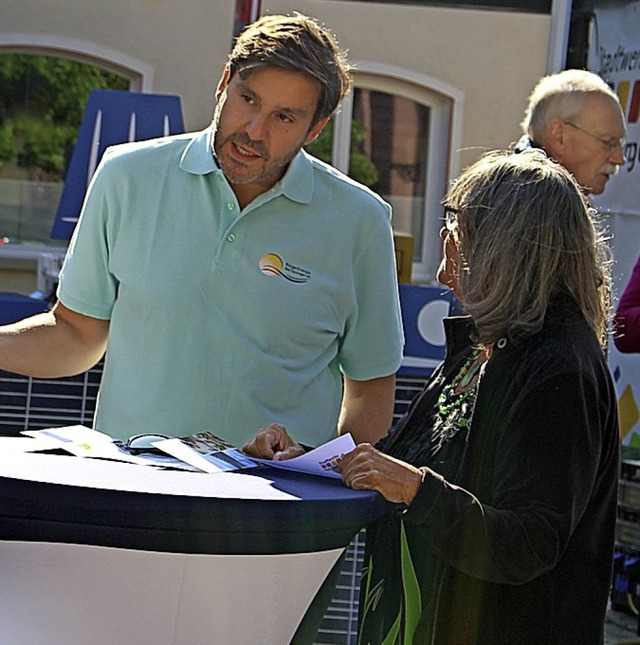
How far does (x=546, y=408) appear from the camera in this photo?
73.1 inches

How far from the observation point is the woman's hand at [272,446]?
207 centimetres

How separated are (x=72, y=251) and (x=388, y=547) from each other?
0.85m

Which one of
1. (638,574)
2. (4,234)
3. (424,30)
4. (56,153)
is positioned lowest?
(638,574)

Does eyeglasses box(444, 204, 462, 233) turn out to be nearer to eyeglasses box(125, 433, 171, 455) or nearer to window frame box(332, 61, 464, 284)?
eyeglasses box(125, 433, 171, 455)

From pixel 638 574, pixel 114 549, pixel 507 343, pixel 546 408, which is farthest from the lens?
pixel 638 574

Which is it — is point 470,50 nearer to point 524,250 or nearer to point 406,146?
point 406,146

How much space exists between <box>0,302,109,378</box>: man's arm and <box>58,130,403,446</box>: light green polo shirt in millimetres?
50

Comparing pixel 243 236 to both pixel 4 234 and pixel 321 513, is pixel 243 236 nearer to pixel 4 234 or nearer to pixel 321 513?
pixel 321 513

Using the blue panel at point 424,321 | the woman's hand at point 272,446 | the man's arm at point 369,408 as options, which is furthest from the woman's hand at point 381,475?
the blue panel at point 424,321

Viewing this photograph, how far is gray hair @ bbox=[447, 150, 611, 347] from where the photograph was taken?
6.42 ft

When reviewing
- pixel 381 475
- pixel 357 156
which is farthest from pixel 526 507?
pixel 357 156

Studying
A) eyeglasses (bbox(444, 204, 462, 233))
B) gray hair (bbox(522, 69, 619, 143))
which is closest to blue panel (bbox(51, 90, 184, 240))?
gray hair (bbox(522, 69, 619, 143))

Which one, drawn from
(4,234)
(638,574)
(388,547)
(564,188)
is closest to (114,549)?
(388,547)

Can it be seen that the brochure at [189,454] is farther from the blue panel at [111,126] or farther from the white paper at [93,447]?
the blue panel at [111,126]
